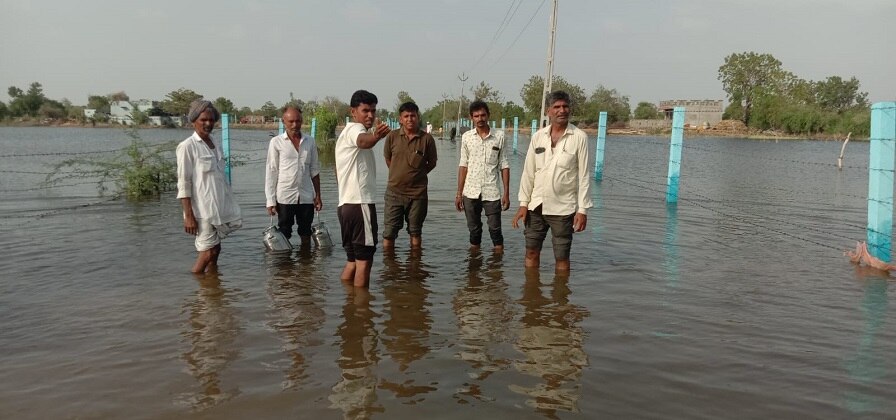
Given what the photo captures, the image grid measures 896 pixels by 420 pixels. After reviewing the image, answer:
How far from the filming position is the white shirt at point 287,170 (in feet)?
21.7

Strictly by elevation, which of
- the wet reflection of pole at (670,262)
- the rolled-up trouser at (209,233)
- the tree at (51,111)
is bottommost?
the wet reflection of pole at (670,262)

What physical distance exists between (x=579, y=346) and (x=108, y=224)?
7556 mm

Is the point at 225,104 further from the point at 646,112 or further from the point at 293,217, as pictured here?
the point at 293,217

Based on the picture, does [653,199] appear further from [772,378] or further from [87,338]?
[87,338]

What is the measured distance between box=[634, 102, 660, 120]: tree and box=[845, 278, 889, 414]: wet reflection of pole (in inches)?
3817

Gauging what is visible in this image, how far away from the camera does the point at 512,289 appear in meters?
5.39

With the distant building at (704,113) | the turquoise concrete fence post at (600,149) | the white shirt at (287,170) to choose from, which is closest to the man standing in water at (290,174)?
the white shirt at (287,170)

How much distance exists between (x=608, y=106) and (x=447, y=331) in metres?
93.9

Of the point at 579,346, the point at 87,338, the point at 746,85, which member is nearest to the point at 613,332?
the point at 579,346

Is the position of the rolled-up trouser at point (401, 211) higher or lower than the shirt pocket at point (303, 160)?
lower

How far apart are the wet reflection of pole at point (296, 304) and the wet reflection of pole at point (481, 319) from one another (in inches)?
39.4

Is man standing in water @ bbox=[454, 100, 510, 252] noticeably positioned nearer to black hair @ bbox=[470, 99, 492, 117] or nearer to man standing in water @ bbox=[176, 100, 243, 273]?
black hair @ bbox=[470, 99, 492, 117]

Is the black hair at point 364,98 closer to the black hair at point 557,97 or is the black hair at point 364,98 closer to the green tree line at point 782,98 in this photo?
the black hair at point 557,97

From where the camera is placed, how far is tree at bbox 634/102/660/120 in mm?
97375
